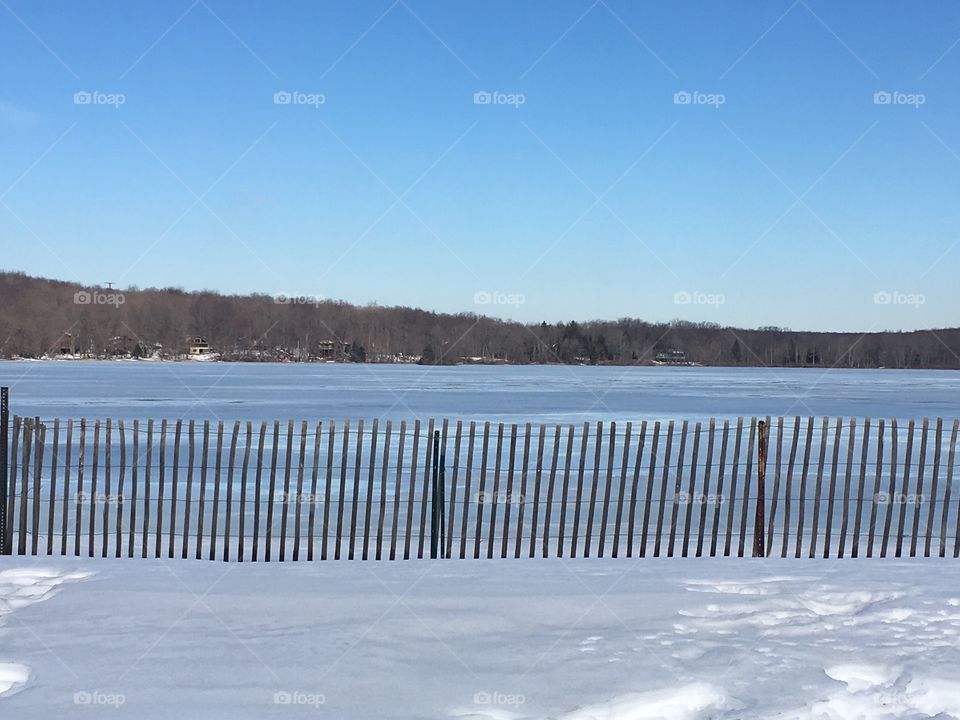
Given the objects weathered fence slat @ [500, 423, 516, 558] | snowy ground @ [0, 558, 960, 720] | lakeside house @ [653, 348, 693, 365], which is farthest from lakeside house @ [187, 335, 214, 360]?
snowy ground @ [0, 558, 960, 720]

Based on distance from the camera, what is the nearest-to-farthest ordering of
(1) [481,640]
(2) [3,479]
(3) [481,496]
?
(1) [481,640] < (3) [481,496] < (2) [3,479]

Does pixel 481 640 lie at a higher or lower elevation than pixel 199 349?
higher

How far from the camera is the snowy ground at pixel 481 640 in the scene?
5.37m

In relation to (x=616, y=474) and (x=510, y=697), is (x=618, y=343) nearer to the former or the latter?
(x=616, y=474)

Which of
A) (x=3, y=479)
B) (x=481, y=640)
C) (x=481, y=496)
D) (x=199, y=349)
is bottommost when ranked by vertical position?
(x=199, y=349)

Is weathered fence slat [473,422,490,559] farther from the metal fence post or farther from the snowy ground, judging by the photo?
the metal fence post

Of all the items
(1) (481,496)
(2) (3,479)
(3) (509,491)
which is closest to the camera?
(1) (481,496)

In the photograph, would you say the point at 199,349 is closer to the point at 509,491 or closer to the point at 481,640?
the point at 509,491

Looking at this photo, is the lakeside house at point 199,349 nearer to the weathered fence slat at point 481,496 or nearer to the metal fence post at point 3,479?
the metal fence post at point 3,479

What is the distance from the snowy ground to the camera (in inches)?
211

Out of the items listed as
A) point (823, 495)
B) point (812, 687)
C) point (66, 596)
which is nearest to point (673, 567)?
point (812, 687)

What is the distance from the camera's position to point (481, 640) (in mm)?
6594

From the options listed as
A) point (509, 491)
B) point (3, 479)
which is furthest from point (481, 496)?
point (3, 479)

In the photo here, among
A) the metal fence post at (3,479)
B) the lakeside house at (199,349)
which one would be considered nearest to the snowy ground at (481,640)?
the metal fence post at (3,479)
